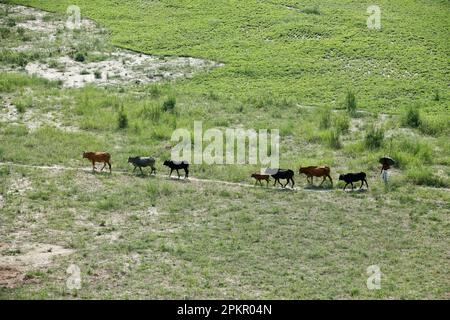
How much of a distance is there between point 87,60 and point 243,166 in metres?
18.7

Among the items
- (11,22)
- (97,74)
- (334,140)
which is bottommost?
(334,140)

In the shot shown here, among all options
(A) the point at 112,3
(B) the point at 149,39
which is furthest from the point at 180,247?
(A) the point at 112,3

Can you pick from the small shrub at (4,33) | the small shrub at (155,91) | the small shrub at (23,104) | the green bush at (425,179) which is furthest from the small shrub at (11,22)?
the green bush at (425,179)

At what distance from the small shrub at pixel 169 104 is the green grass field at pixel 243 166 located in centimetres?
18

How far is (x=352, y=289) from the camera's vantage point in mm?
26672

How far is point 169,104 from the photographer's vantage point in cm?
4512

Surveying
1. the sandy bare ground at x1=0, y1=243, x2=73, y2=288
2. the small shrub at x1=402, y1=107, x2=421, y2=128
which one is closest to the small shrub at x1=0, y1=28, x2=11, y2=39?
the small shrub at x1=402, y1=107, x2=421, y2=128

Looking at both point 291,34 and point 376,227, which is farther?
point 291,34

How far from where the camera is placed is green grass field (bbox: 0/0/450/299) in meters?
28.0

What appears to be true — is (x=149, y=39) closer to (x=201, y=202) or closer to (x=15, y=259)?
(x=201, y=202)

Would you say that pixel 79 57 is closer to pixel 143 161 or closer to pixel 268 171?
pixel 143 161

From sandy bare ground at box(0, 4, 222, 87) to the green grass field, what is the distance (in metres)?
0.36

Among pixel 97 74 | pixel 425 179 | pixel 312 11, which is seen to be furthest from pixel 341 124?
pixel 312 11
